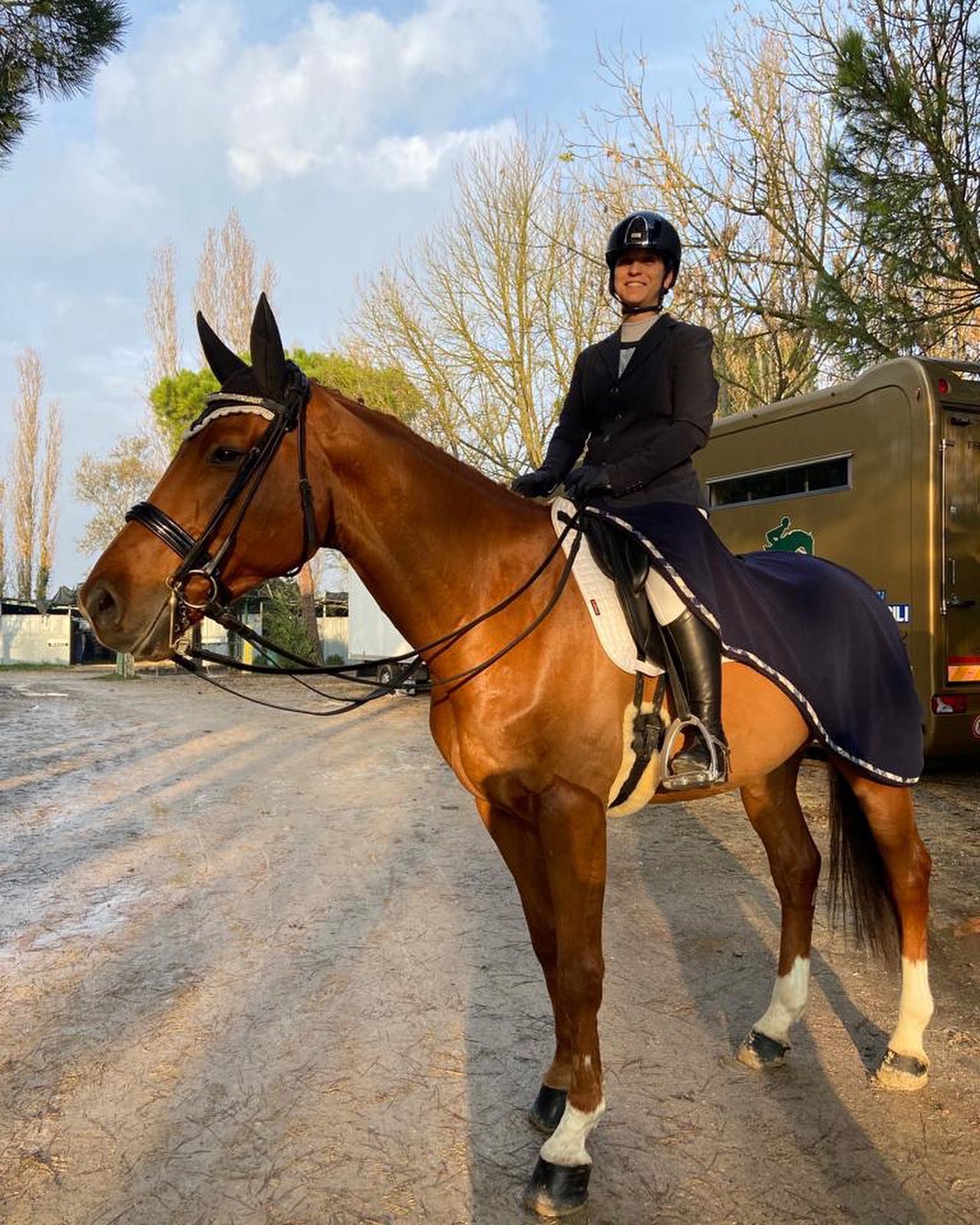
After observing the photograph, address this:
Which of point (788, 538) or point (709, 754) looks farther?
point (788, 538)

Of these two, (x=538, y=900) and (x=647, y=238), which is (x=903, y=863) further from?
(x=647, y=238)

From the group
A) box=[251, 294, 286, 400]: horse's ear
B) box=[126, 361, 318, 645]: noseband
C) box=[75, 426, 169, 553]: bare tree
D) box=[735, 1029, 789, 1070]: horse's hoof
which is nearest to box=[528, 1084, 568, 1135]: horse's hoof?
box=[735, 1029, 789, 1070]: horse's hoof

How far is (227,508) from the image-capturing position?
2.30 metres

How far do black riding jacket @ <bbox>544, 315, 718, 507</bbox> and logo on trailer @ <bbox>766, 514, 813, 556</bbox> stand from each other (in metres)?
5.68

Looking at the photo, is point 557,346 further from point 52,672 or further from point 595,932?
point 52,672

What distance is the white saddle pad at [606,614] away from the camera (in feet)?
8.27

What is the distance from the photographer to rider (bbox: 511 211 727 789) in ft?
8.50

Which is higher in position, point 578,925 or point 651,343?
point 651,343

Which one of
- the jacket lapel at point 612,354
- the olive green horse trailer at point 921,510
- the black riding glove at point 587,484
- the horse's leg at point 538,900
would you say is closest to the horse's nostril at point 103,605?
the horse's leg at point 538,900

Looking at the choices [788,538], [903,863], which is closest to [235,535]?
[903,863]

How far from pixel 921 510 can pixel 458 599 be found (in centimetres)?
597

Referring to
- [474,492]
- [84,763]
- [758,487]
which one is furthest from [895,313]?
[84,763]

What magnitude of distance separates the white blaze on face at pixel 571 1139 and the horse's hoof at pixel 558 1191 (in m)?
0.01

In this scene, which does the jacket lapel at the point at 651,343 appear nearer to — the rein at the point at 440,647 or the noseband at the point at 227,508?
the rein at the point at 440,647
